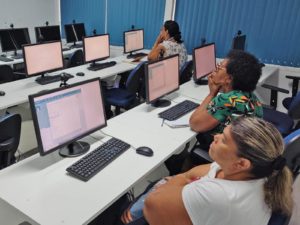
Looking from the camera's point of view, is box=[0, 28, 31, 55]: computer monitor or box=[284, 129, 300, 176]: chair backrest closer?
box=[284, 129, 300, 176]: chair backrest

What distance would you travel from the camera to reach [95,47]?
3840 millimetres

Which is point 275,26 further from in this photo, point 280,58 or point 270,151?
point 270,151

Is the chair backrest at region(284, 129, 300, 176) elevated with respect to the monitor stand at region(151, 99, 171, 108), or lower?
elevated

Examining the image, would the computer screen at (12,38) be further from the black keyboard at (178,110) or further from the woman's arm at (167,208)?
the woman's arm at (167,208)

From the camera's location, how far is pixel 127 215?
1426 millimetres

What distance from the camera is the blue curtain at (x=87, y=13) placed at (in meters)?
5.29

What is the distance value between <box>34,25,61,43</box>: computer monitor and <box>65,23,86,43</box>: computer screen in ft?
0.64

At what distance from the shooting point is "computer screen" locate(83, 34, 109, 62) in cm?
370

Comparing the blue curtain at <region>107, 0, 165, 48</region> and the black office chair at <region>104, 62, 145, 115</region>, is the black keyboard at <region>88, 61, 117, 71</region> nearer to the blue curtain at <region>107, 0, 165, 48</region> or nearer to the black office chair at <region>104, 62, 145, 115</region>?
the black office chair at <region>104, 62, 145, 115</region>

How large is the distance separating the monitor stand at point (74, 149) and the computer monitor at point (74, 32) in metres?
3.88

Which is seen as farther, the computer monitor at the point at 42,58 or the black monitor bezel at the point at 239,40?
the black monitor bezel at the point at 239,40

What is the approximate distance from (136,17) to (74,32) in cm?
124

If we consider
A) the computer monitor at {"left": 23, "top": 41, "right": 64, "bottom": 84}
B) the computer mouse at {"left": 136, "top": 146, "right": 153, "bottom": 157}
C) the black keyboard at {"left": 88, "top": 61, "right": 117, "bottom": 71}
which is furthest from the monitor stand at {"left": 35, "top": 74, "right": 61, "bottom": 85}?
the computer mouse at {"left": 136, "top": 146, "right": 153, "bottom": 157}

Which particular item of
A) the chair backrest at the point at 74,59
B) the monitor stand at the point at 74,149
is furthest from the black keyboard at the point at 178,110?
the chair backrest at the point at 74,59
